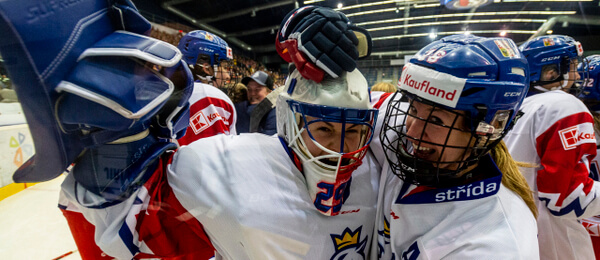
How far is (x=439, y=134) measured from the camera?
0.80m

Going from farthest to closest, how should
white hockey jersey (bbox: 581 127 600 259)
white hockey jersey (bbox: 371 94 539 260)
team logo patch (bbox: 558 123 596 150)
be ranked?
white hockey jersey (bbox: 581 127 600 259) → team logo patch (bbox: 558 123 596 150) → white hockey jersey (bbox: 371 94 539 260)

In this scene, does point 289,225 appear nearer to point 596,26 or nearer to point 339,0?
point 339,0

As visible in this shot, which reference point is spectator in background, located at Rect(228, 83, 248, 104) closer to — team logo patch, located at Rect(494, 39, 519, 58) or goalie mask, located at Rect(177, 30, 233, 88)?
goalie mask, located at Rect(177, 30, 233, 88)

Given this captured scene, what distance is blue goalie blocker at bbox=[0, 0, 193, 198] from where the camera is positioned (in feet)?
1.07

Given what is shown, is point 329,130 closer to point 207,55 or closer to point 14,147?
point 14,147

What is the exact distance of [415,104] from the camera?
0.87 meters

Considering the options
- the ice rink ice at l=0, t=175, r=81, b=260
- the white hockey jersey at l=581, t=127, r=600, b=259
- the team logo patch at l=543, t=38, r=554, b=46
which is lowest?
the white hockey jersey at l=581, t=127, r=600, b=259

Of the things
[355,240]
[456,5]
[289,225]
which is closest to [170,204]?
[289,225]

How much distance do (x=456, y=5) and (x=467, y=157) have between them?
6486 millimetres

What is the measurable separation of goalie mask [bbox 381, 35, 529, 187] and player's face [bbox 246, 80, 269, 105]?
198 centimetres

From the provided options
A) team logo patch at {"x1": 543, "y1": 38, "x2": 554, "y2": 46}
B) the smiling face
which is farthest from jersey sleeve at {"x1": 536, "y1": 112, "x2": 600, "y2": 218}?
the smiling face

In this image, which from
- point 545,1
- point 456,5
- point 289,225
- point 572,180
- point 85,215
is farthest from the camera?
point 545,1

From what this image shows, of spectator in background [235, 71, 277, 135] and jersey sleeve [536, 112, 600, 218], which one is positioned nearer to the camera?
jersey sleeve [536, 112, 600, 218]

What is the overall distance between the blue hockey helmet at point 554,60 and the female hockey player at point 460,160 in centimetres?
131
